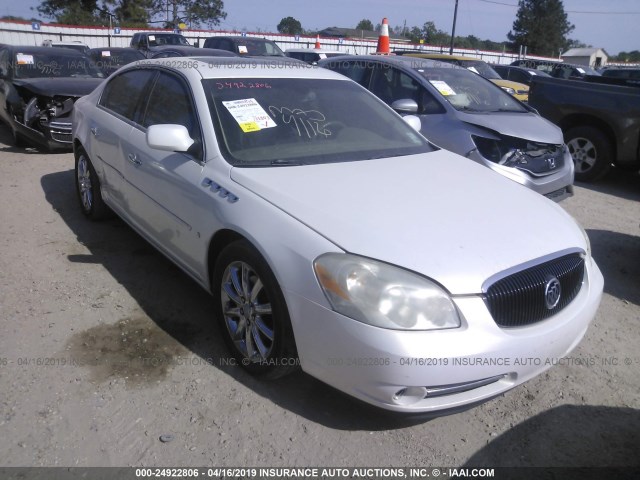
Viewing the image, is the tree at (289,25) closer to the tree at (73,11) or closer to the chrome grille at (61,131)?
the tree at (73,11)

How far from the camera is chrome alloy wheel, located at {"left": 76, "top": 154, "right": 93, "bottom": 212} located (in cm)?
505

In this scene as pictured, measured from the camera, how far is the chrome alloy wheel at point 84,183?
16.6 ft

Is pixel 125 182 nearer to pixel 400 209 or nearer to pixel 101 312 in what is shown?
pixel 101 312

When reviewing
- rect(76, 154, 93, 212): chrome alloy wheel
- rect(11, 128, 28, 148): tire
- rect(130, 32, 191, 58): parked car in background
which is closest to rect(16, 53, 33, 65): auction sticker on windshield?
rect(11, 128, 28, 148): tire

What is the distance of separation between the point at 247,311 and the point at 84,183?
313 cm

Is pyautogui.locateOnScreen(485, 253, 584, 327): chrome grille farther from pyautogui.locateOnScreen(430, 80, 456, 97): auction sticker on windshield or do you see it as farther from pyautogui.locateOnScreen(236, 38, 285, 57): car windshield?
pyautogui.locateOnScreen(236, 38, 285, 57): car windshield

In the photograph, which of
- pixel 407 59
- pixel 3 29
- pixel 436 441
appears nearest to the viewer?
pixel 436 441

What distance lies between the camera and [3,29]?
26.0m

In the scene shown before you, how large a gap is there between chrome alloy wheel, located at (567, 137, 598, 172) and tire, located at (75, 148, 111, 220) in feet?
20.9

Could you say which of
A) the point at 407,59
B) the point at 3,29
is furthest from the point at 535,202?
the point at 3,29

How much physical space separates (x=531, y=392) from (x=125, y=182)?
315cm

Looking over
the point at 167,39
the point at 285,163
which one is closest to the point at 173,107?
the point at 285,163

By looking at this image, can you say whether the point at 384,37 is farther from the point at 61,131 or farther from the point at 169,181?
the point at 169,181

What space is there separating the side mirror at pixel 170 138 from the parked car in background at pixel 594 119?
20.6ft
